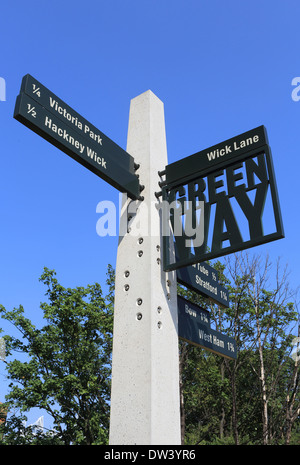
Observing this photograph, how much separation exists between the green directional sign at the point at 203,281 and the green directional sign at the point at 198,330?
204 mm

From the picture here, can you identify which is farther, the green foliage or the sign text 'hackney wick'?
the green foliage

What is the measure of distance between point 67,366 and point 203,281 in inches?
576

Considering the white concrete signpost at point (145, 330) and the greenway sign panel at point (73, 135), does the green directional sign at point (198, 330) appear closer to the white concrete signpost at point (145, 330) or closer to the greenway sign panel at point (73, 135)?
the white concrete signpost at point (145, 330)

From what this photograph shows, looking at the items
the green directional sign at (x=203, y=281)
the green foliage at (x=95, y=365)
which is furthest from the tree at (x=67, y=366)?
the green directional sign at (x=203, y=281)

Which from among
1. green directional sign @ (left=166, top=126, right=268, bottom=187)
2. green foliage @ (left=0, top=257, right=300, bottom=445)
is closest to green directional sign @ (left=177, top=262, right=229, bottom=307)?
green directional sign @ (left=166, top=126, right=268, bottom=187)

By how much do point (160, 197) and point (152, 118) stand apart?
1.14m

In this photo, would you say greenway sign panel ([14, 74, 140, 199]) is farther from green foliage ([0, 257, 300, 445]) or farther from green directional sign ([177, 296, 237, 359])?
green foliage ([0, 257, 300, 445])

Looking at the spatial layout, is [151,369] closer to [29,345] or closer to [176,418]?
[176,418]

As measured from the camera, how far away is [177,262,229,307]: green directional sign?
4.85 meters

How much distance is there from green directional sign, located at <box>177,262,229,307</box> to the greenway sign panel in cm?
106

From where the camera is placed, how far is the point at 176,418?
396cm

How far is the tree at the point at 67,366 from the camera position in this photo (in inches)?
664

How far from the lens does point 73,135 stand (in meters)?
4.11

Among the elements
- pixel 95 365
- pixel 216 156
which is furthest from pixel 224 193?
pixel 95 365
